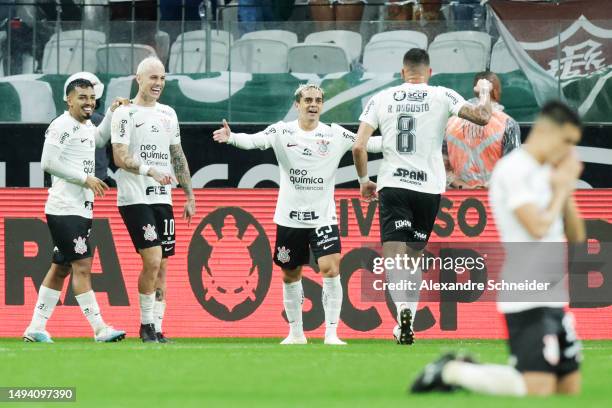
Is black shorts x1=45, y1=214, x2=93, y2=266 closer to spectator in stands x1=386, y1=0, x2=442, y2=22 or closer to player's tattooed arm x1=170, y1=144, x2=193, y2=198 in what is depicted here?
player's tattooed arm x1=170, y1=144, x2=193, y2=198

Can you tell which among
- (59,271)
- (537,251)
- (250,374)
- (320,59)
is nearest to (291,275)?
(59,271)

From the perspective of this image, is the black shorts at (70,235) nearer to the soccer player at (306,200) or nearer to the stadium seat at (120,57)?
the soccer player at (306,200)

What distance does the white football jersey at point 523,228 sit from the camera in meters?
6.42

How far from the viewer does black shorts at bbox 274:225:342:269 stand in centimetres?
1135

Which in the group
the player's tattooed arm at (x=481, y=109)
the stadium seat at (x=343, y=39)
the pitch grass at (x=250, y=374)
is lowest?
the pitch grass at (x=250, y=374)

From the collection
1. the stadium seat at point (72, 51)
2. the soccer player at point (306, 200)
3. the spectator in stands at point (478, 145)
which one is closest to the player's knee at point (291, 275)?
the soccer player at point (306, 200)

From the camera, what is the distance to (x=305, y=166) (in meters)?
11.5

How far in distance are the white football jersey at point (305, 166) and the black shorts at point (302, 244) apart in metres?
0.05

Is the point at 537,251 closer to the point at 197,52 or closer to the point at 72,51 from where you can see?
the point at 197,52

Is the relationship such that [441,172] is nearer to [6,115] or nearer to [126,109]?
[126,109]

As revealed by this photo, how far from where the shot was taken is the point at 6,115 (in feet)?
46.2

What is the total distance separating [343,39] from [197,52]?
1.57 meters

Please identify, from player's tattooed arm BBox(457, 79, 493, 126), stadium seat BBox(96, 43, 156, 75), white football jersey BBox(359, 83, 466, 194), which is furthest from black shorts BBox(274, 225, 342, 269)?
stadium seat BBox(96, 43, 156, 75)

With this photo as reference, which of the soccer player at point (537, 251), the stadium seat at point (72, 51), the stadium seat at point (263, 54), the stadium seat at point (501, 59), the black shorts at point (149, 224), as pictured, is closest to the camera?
the soccer player at point (537, 251)
